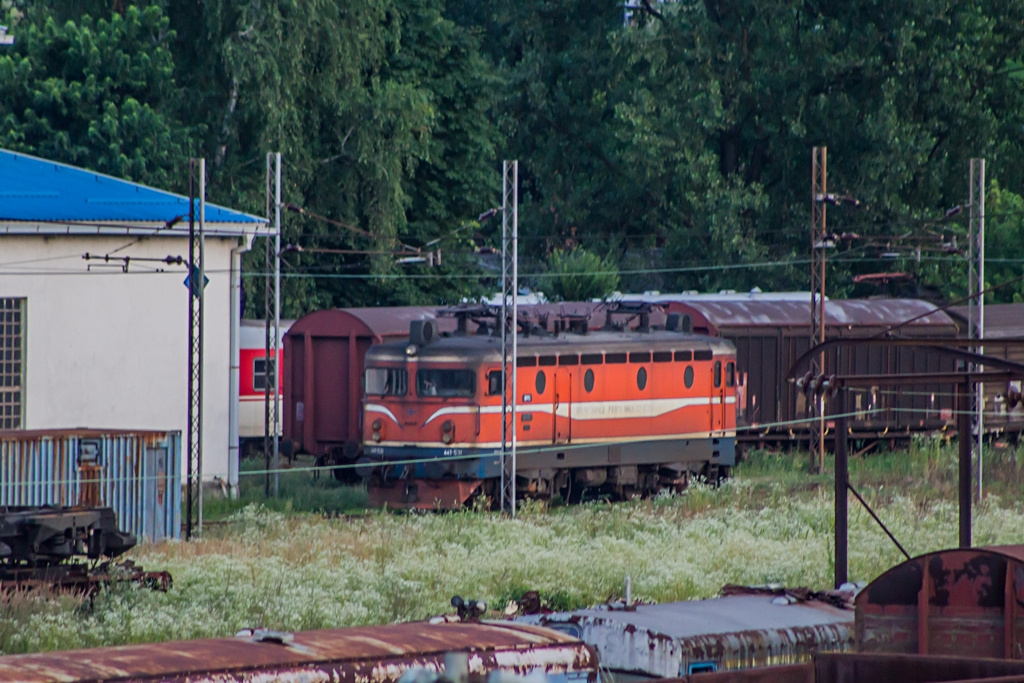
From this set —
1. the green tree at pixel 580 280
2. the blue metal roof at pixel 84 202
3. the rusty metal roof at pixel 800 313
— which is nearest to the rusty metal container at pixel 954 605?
the blue metal roof at pixel 84 202

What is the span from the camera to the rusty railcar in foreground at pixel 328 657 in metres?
8.42

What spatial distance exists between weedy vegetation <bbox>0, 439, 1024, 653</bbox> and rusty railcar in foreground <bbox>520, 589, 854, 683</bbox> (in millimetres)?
5068

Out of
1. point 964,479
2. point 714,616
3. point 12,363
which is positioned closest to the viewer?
point 714,616

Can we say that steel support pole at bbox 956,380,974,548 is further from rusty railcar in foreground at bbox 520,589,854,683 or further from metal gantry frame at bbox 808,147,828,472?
metal gantry frame at bbox 808,147,828,472

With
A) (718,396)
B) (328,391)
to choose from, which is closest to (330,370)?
(328,391)

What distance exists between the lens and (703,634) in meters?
11.0

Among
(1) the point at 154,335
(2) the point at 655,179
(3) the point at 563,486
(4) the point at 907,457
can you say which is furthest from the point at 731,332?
(2) the point at 655,179

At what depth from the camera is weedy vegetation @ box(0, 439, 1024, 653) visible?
1595 centimetres

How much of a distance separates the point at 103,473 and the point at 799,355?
1599 cm

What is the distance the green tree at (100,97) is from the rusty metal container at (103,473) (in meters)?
20.2

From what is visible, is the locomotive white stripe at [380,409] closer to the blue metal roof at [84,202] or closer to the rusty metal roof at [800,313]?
the blue metal roof at [84,202]

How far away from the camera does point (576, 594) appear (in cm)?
1761

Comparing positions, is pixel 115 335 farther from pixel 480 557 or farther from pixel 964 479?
pixel 964 479

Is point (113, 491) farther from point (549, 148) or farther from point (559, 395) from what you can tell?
point (549, 148)
